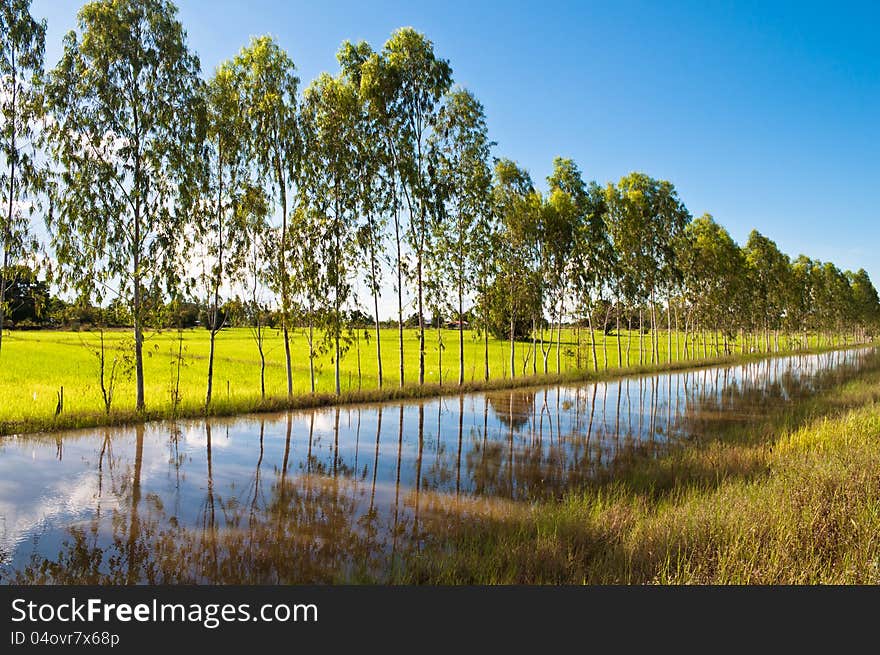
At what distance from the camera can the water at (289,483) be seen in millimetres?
6211

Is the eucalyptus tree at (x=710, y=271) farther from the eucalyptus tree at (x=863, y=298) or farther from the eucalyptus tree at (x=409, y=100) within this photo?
the eucalyptus tree at (x=863, y=298)

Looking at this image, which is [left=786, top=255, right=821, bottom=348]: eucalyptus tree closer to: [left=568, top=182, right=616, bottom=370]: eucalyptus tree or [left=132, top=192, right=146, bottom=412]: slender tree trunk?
[left=568, top=182, right=616, bottom=370]: eucalyptus tree

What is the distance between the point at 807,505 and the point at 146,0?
17949 mm

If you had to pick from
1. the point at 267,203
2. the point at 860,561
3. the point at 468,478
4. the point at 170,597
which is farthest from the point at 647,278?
the point at 170,597

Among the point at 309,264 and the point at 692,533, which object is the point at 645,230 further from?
the point at 692,533

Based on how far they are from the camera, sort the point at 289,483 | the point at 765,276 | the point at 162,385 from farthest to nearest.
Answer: the point at 765,276
the point at 162,385
the point at 289,483

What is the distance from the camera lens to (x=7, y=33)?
12.9 m

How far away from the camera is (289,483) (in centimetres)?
960

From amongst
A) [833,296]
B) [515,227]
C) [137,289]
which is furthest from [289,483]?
[833,296]

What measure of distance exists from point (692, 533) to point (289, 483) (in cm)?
623

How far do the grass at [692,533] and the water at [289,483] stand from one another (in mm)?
684

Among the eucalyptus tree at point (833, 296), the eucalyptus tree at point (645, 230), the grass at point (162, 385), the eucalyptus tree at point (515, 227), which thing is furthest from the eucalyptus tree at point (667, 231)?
the eucalyptus tree at point (833, 296)

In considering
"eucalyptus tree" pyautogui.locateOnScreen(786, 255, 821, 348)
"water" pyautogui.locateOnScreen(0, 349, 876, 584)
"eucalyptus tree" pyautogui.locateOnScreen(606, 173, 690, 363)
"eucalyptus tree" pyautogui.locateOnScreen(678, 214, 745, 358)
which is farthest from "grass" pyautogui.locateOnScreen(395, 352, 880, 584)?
"eucalyptus tree" pyautogui.locateOnScreen(786, 255, 821, 348)

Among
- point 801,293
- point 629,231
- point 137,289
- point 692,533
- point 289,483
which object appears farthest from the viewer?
point 801,293
